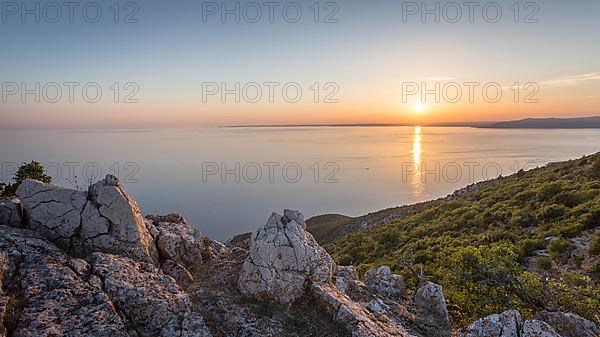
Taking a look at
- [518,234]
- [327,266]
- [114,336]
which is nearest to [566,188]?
[518,234]

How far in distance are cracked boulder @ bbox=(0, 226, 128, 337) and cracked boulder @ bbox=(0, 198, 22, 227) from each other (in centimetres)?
81

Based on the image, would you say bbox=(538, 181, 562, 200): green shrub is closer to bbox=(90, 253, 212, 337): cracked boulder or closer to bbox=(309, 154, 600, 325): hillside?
bbox=(309, 154, 600, 325): hillside

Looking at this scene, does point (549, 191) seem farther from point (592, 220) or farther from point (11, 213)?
point (11, 213)

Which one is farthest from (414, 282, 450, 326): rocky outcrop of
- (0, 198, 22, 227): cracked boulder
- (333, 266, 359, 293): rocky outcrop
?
(0, 198, 22, 227): cracked boulder

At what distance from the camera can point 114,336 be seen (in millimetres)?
6504

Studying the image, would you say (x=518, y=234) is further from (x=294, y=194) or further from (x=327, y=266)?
(x=294, y=194)

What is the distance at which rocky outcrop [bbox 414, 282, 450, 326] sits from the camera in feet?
35.1

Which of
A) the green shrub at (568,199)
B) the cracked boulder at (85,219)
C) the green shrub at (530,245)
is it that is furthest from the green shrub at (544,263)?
the cracked boulder at (85,219)

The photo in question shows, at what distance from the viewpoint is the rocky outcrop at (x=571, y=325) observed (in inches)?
384

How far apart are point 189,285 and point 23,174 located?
1255cm

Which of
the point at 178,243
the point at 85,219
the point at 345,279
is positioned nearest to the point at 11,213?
the point at 85,219

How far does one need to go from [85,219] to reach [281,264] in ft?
16.9

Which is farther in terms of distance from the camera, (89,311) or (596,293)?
(596,293)

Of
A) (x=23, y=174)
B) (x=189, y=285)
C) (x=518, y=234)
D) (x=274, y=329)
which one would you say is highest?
(x=23, y=174)
